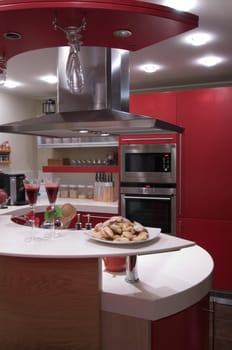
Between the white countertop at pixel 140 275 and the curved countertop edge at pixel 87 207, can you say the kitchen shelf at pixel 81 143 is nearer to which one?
the curved countertop edge at pixel 87 207

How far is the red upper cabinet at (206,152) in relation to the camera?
3.44 meters

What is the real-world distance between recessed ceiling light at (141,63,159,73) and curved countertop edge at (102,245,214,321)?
2.15 m

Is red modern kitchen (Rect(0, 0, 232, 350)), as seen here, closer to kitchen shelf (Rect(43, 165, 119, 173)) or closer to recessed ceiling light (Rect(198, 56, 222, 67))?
recessed ceiling light (Rect(198, 56, 222, 67))

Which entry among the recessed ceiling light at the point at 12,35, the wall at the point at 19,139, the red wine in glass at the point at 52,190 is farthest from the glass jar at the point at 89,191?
the recessed ceiling light at the point at 12,35

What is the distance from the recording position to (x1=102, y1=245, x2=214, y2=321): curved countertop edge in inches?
57.7

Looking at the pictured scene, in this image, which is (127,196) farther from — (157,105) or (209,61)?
(209,61)

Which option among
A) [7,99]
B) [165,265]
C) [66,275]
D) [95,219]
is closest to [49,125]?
[66,275]

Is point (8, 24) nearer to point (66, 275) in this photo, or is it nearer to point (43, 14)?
point (43, 14)

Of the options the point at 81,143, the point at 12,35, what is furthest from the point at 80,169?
the point at 12,35

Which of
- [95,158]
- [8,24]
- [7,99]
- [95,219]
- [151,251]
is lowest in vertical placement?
[95,219]

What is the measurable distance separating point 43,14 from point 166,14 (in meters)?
0.50

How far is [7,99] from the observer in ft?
15.3

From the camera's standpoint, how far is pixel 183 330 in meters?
1.60

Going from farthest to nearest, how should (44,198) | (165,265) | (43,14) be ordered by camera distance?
(44,198), (165,265), (43,14)
